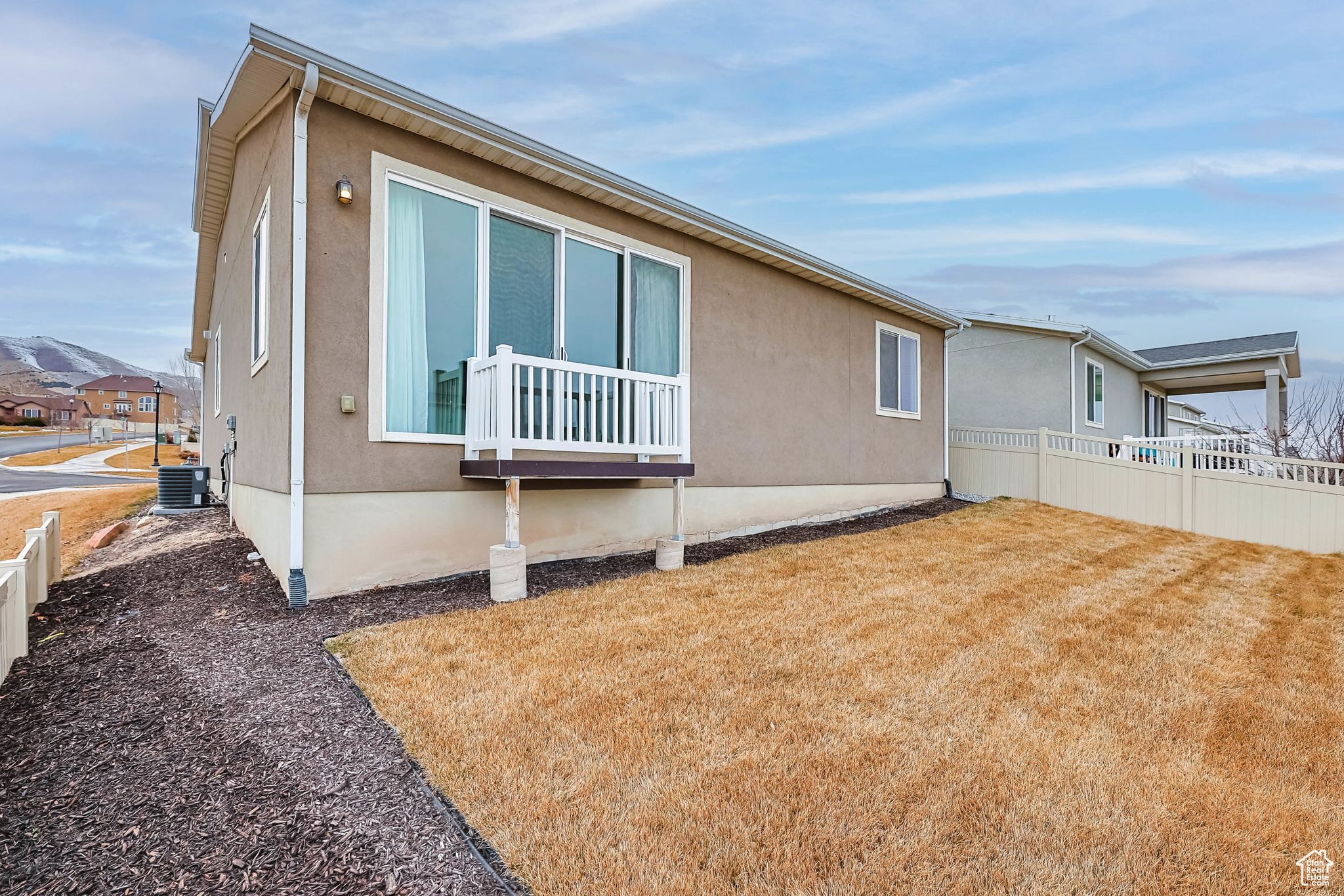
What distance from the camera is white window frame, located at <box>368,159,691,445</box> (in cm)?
469

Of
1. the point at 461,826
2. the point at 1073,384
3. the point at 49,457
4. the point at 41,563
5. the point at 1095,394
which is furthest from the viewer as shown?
the point at 49,457

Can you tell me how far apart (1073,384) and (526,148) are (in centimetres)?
1234

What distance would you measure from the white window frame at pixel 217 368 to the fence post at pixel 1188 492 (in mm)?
14973

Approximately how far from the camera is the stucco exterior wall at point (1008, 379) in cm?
1297

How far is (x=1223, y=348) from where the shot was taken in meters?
15.4

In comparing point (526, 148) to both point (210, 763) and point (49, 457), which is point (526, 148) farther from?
point (49, 457)

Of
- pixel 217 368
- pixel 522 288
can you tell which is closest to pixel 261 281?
pixel 522 288

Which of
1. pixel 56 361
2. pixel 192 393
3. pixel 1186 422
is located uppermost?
pixel 56 361

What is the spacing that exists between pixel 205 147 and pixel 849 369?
8564 mm

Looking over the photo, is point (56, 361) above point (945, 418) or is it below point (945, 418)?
above

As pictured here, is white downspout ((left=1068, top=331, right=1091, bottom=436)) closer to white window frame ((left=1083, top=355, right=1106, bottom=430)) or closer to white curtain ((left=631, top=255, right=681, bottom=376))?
white window frame ((left=1083, top=355, right=1106, bottom=430))

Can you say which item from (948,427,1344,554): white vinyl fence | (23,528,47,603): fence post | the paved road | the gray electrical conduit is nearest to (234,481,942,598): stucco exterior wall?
(23,528,47,603): fence post

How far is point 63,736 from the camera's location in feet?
8.87

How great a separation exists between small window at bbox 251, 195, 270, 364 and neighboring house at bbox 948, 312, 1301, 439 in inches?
475
